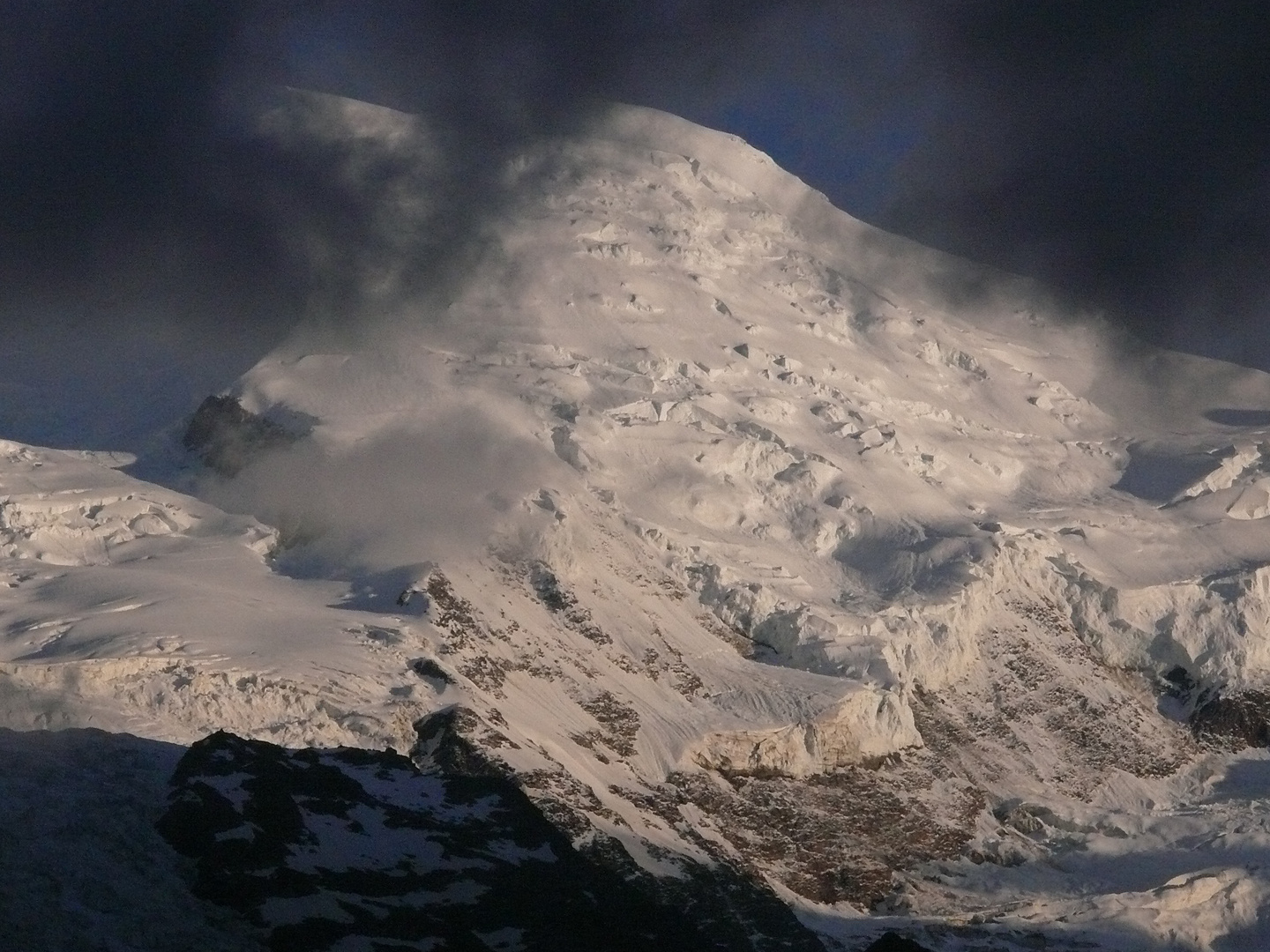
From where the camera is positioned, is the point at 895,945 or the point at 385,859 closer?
the point at 895,945

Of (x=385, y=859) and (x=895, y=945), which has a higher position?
(x=385, y=859)

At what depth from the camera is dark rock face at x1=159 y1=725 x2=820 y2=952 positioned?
12469 centimetres

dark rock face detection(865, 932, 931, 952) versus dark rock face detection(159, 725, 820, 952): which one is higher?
dark rock face detection(159, 725, 820, 952)

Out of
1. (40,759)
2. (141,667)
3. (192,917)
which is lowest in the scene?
(192,917)

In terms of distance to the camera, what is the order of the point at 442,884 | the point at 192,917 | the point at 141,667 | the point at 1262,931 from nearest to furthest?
the point at 192,917, the point at 442,884, the point at 141,667, the point at 1262,931

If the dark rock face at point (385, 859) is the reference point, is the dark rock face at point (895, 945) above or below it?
below

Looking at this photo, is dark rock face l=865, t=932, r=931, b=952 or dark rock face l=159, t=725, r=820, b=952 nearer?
dark rock face l=159, t=725, r=820, b=952

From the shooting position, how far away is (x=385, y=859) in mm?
131875

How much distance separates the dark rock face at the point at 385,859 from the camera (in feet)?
409

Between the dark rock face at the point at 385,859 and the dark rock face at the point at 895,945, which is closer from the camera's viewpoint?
the dark rock face at the point at 385,859

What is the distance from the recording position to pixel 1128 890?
195875mm

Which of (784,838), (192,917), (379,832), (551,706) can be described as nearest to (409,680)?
(551,706)

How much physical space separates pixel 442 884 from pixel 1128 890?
273 feet

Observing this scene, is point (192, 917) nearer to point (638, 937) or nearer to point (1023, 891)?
point (638, 937)
